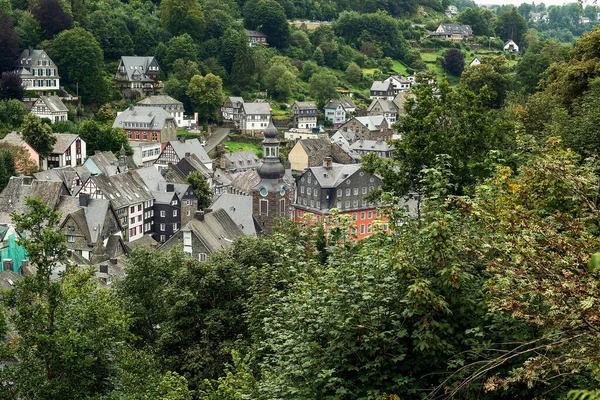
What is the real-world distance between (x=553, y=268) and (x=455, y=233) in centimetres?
286

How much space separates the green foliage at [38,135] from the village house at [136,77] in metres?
29.9

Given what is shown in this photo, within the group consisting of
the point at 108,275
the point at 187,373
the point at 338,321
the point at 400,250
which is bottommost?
the point at 108,275

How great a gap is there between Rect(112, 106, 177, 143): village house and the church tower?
96.7 feet

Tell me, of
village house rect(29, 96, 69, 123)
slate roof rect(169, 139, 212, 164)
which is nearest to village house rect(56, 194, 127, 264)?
slate roof rect(169, 139, 212, 164)

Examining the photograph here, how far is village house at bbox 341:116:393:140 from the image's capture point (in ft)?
324

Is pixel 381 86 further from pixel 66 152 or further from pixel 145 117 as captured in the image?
pixel 66 152

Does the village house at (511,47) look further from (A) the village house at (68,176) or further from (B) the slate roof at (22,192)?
(B) the slate roof at (22,192)

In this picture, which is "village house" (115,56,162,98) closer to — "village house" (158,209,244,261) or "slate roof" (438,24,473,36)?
"village house" (158,209,244,261)

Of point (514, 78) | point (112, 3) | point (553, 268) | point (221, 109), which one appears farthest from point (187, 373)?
point (112, 3)

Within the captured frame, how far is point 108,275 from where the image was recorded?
136 ft

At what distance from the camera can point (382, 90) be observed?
120125 millimetres

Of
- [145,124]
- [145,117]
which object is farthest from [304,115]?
[145,124]

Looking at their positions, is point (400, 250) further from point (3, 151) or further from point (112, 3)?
point (112, 3)

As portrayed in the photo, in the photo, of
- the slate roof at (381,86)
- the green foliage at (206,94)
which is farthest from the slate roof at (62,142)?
the slate roof at (381,86)
